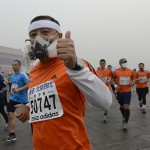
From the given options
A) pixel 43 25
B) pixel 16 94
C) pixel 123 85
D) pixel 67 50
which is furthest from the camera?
pixel 123 85

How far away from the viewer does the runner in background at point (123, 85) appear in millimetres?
7762

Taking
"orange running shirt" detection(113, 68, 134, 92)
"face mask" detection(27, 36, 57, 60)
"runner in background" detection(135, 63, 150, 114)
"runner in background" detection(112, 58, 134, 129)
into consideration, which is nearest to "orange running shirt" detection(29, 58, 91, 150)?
"face mask" detection(27, 36, 57, 60)

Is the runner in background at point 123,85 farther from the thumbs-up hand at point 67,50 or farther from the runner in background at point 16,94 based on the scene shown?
the thumbs-up hand at point 67,50

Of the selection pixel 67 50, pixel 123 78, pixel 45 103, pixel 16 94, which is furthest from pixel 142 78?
pixel 67 50

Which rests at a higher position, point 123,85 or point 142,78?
point 142,78

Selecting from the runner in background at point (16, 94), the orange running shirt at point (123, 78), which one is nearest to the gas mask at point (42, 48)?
the runner in background at point (16, 94)

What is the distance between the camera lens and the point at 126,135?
663 centimetres

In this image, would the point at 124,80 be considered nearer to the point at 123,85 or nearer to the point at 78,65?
the point at 123,85

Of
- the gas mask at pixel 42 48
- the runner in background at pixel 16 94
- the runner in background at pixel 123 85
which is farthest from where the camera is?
the runner in background at pixel 123 85

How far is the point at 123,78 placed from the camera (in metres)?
8.15

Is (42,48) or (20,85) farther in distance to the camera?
(20,85)

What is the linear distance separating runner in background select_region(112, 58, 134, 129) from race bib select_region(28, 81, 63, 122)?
555cm

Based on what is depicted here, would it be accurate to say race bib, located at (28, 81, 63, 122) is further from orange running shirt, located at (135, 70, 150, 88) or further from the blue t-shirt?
orange running shirt, located at (135, 70, 150, 88)

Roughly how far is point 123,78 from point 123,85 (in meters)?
0.26
